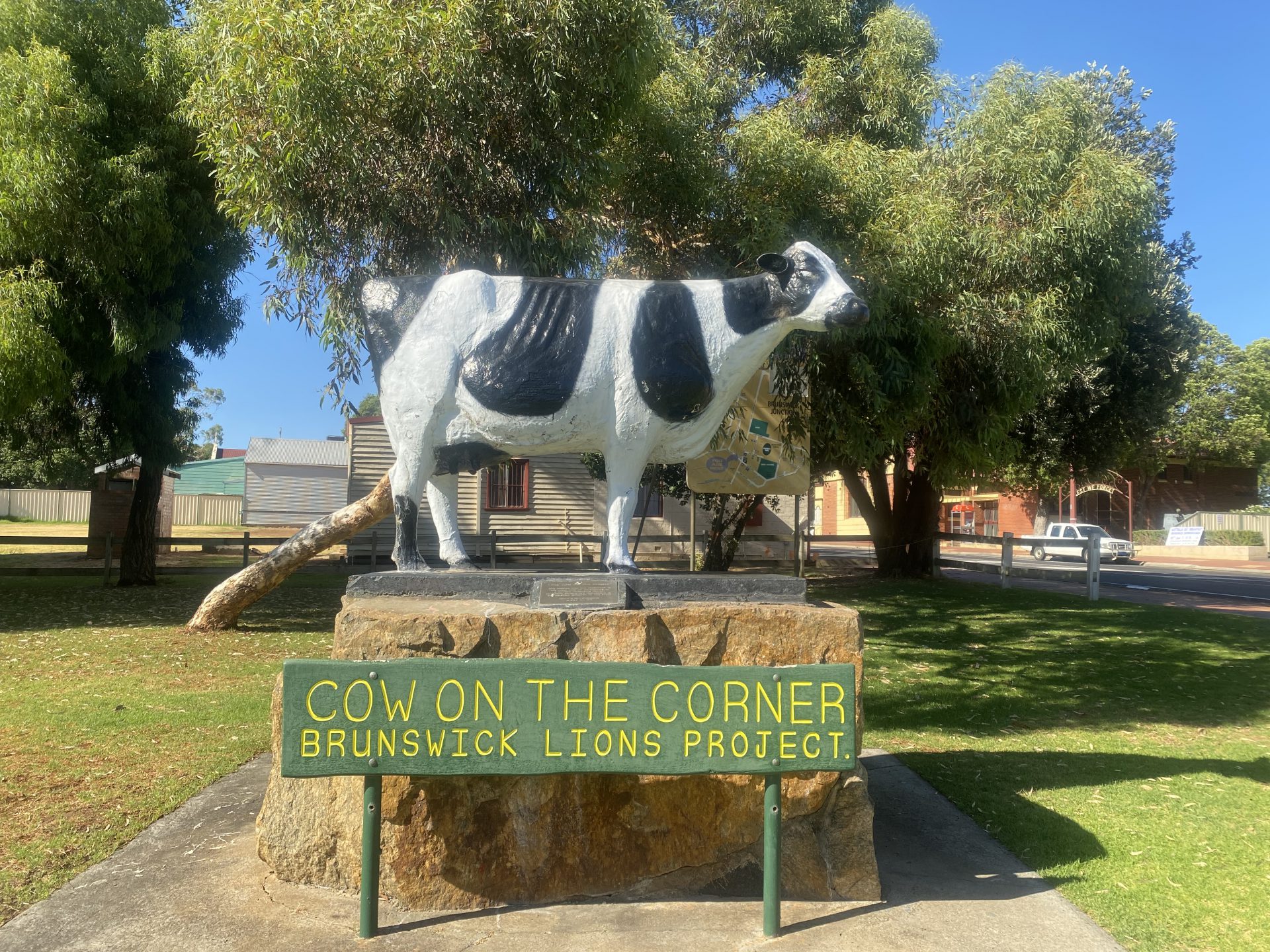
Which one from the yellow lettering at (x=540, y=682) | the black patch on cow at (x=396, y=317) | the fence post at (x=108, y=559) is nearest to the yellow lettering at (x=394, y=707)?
the yellow lettering at (x=540, y=682)

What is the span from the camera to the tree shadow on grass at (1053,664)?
7602 mm

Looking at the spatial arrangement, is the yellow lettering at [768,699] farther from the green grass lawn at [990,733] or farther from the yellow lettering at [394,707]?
the green grass lawn at [990,733]

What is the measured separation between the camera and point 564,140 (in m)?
7.27

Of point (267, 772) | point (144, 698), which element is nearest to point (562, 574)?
point (267, 772)

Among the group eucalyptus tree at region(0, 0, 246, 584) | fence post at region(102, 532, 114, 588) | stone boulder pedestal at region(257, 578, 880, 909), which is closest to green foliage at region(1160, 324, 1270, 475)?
eucalyptus tree at region(0, 0, 246, 584)

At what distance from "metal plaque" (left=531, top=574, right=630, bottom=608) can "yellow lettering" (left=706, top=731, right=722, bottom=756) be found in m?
0.73

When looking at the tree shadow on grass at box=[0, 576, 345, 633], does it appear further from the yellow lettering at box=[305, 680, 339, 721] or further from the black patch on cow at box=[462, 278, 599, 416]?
the yellow lettering at box=[305, 680, 339, 721]

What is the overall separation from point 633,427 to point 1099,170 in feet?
23.1

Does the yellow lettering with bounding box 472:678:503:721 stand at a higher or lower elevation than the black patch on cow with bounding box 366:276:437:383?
lower

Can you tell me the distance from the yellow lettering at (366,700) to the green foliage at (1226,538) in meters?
38.5

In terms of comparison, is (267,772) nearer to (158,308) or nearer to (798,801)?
(798,801)

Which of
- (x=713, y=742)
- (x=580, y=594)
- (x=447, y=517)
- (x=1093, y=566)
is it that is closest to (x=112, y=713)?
(x=447, y=517)

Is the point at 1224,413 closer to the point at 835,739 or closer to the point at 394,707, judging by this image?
the point at 835,739

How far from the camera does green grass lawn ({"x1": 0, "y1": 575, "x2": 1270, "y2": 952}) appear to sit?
4.07m
